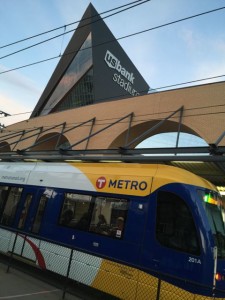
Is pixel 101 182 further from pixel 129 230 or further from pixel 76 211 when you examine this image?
pixel 129 230

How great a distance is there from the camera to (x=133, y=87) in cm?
5078

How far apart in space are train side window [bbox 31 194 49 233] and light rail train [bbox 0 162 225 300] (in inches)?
1.1

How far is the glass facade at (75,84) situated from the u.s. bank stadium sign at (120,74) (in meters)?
2.52

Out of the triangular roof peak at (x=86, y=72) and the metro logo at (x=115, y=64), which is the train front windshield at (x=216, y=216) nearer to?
the triangular roof peak at (x=86, y=72)

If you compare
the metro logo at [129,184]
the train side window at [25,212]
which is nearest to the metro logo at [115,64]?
the train side window at [25,212]

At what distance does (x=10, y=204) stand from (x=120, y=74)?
114ft

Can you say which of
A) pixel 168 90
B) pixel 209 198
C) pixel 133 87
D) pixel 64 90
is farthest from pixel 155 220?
pixel 133 87

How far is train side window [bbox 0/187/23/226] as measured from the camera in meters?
12.0

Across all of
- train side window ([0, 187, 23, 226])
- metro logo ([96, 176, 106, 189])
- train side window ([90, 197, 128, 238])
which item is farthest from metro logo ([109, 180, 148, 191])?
train side window ([0, 187, 23, 226])

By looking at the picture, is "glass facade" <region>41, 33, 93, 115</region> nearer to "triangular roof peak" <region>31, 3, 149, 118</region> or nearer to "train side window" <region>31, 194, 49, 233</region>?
"triangular roof peak" <region>31, 3, 149, 118</region>

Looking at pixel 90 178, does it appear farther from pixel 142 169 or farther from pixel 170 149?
pixel 170 149

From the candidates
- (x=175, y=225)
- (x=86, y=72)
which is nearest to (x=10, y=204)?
(x=175, y=225)

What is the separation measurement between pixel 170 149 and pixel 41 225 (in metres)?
4.64

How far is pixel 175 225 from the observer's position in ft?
26.3
